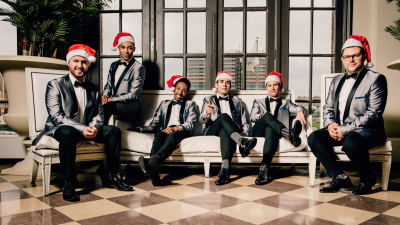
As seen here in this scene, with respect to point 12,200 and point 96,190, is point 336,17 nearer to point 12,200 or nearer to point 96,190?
point 96,190

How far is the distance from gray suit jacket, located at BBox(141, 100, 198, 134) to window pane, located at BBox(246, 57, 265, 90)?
100 cm

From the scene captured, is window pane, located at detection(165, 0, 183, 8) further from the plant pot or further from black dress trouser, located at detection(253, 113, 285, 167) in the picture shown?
black dress trouser, located at detection(253, 113, 285, 167)

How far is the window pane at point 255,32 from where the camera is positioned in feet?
11.9

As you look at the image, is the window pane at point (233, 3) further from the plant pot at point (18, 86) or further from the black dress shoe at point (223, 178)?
the black dress shoe at point (223, 178)

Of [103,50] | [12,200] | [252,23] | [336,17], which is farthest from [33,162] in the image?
[336,17]

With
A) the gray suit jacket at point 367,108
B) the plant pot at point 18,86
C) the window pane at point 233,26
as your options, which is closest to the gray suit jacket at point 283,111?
the gray suit jacket at point 367,108

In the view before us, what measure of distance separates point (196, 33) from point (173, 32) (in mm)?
289

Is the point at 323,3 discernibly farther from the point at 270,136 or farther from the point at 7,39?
the point at 7,39

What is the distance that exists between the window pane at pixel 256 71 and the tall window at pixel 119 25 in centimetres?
136

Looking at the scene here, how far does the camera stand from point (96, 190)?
2199mm

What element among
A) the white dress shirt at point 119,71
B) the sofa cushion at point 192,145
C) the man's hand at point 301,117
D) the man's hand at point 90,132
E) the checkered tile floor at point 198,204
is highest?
the white dress shirt at point 119,71

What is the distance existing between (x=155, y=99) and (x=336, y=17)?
2396mm

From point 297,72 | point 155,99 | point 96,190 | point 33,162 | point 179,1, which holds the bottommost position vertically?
point 96,190

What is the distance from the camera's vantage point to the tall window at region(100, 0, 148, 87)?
3.69 metres
